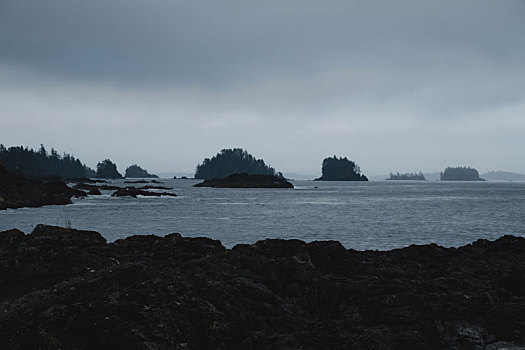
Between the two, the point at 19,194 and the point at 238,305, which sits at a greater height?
the point at 19,194

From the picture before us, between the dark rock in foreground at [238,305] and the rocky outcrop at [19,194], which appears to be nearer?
the dark rock in foreground at [238,305]

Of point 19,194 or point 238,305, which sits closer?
point 238,305

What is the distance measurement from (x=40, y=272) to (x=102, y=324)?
6140 mm

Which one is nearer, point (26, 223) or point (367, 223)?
point (26, 223)

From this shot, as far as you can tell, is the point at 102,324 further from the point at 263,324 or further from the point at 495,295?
the point at 495,295

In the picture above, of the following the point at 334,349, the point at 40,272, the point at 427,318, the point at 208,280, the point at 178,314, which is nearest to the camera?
the point at 334,349

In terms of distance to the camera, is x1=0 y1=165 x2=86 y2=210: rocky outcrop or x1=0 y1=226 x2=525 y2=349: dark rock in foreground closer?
x1=0 y1=226 x2=525 y2=349: dark rock in foreground

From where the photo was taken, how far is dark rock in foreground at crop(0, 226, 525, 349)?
326 inches

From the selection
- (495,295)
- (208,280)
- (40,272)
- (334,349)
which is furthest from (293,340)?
(40,272)

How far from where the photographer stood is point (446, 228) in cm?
4775

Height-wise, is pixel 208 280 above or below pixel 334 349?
above

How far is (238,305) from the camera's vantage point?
10117 mm

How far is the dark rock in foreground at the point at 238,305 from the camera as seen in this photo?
8289 mm

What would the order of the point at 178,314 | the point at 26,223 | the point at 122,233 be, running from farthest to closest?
the point at 26,223 → the point at 122,233 → the point at 178,314
